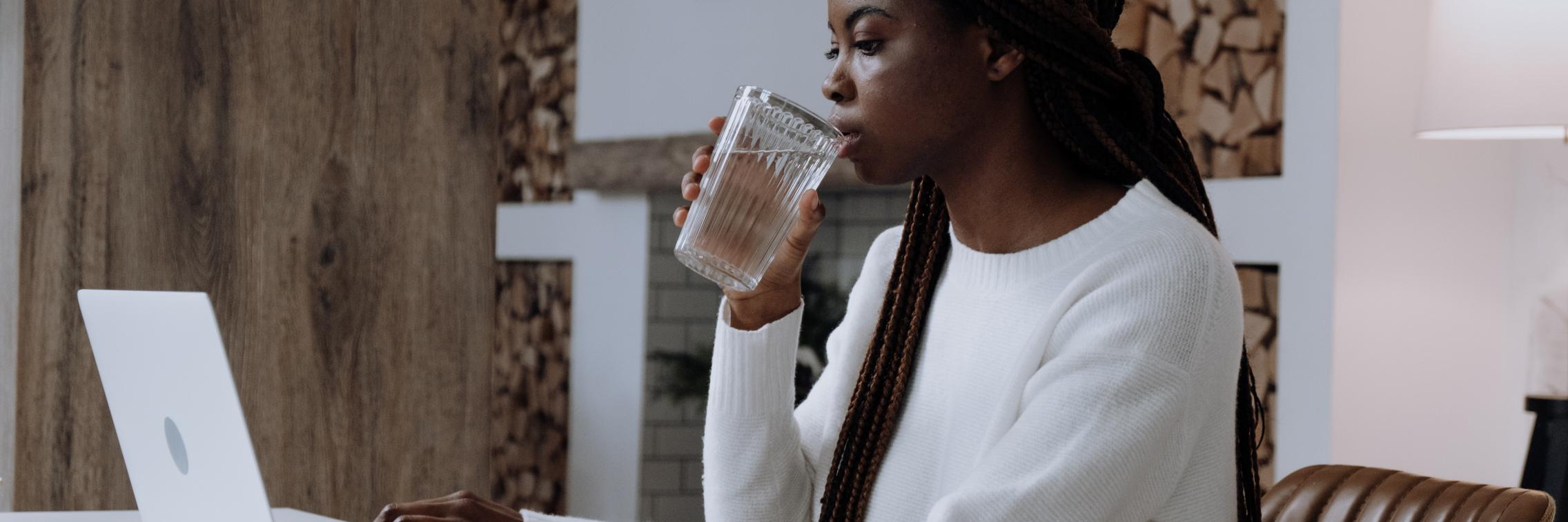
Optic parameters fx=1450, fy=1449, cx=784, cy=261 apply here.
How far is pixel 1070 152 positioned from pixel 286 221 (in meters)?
1.70

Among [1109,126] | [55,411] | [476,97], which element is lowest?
[55,411]

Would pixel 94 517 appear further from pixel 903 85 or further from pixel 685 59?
pixel 685 59

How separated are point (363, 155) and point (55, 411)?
639 mm

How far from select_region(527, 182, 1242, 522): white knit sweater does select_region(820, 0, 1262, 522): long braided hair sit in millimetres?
18

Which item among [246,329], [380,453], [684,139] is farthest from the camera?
[684,139]

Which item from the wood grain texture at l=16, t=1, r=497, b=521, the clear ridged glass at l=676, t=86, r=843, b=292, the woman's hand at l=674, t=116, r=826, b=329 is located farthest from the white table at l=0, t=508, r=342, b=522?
the clear ridged glass at l=676, t=86, r=843, b=292

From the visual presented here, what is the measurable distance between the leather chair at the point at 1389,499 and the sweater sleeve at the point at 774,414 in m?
0.43

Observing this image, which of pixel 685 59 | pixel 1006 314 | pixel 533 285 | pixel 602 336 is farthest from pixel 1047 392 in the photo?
pixel 533 285

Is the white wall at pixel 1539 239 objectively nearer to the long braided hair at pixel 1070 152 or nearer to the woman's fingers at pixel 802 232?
the long braided hair at pixel 1070 152

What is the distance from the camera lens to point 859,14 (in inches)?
41.5

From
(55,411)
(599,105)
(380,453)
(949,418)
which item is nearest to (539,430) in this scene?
(599,105)

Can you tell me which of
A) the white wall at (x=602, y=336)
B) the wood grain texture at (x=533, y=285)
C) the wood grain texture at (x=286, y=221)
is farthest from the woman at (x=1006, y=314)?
the wood grain texture at (x=533, y=285)

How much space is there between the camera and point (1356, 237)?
2.44 metres

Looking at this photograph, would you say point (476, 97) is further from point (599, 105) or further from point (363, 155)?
point (599, 105)
